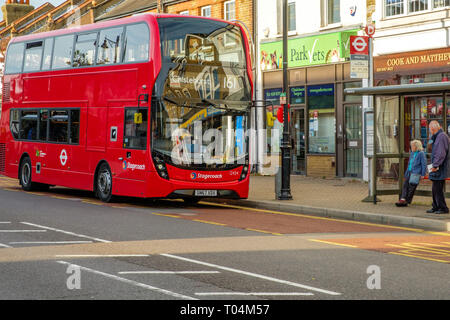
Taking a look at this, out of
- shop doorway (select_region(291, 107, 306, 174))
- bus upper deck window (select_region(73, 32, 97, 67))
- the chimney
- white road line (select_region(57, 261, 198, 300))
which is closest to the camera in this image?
white road line (select_region(57, 261, 198, 300))

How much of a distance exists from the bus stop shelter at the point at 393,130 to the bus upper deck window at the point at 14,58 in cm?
1129

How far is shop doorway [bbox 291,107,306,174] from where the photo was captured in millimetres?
27031

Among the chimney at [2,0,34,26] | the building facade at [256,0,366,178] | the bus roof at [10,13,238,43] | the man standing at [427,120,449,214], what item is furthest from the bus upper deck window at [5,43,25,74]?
the chimney at [2,0,34,26]

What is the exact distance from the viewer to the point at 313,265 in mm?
9461

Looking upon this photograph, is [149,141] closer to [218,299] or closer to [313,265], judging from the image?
[313,265]

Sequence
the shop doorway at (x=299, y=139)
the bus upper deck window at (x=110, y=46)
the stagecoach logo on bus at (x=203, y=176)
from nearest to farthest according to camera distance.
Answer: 1. the stagecoach logo on bus at (x=203, y=176)
2. the bus upper deck window at (x=110, y=46)
3. the shop doorway at (x=299, y=139)

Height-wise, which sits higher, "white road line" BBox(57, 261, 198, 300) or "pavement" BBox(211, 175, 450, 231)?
"pavement" BBox(211, 175, 450, 231)

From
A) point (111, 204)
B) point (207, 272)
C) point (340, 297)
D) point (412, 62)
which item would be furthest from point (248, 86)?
point (340, 297)

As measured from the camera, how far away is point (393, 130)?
17172mm

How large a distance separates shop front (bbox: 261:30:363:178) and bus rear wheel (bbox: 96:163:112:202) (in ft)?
24.5

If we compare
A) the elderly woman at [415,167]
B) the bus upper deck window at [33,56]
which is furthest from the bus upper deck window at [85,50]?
the elderly woman at [415,167]

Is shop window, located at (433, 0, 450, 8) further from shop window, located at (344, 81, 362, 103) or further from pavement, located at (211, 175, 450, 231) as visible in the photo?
pavement, located at (211, 175, 450, 231)

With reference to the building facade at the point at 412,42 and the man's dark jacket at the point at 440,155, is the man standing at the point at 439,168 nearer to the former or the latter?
the man's dark jacket at the point at 440,155

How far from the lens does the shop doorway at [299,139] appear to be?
27031mm
